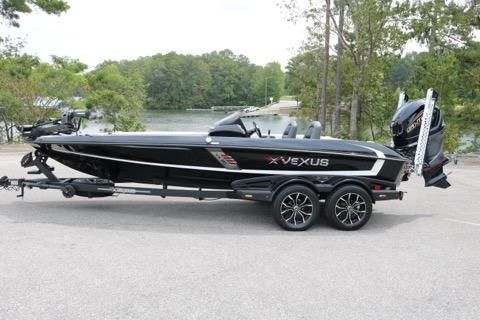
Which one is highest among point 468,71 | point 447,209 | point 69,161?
point 468,71

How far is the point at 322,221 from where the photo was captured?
6.63m

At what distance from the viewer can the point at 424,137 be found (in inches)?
259

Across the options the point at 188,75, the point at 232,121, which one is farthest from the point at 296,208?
the point at 188,75

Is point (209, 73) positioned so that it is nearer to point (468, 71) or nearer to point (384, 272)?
point (468, 71)

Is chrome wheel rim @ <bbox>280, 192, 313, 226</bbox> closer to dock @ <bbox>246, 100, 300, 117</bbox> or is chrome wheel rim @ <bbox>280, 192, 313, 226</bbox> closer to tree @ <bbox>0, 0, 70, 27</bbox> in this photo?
dock @ <bbox>246, 100, 300, 117</bbox>

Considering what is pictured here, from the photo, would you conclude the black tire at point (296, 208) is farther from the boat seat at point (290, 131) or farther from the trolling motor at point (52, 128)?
the trolling motor at point (52, 128)

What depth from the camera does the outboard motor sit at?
21.6 ft

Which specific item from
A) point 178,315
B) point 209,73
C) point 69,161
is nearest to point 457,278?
point 178,315

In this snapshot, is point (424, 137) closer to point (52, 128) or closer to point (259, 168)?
point (259, 168)

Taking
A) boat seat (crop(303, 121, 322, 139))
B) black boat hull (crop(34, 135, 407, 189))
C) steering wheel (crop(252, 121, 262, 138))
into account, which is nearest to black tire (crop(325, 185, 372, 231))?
black boat hull (crop(34, 135, 407, 189))

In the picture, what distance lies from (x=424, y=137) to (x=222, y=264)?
3441 mm

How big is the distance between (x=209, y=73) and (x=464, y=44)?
131 ft

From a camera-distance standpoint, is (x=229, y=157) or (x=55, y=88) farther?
(x=55, y=88)

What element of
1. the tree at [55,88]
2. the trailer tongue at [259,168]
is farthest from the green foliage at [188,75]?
the trailer tongue at [259,168]
